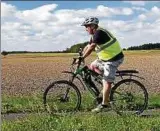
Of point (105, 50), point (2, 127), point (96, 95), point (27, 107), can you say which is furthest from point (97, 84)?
point (2, 127)

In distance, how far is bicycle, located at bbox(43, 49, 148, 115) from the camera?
29.8 feet

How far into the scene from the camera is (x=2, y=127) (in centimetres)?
748

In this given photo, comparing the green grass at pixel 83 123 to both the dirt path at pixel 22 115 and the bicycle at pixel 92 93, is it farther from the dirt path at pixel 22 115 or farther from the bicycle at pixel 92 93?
the bicycle at pixel 92 93

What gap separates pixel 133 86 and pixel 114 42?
3.56ft

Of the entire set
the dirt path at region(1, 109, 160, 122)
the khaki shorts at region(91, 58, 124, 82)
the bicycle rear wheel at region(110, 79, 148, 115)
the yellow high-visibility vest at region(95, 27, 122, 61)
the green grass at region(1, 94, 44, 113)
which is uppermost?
the yellow high-visibility vest at region(95, 27, 122, 61)

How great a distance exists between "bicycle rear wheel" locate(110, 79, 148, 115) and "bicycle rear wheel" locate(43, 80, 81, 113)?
74cm

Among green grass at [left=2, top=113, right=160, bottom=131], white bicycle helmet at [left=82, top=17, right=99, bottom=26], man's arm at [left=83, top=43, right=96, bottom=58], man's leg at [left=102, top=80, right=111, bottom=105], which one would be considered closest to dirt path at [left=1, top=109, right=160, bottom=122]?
green grass at [left=2, top=113, right=160, bottom=131]

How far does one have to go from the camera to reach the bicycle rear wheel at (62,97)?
913cm

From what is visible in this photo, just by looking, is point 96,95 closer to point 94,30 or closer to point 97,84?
point 97,84

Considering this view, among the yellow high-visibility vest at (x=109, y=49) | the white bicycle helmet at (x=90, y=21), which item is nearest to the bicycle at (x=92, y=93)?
the yellow high-visibility vest at (x=109, y=49)

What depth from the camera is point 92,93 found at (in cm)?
923

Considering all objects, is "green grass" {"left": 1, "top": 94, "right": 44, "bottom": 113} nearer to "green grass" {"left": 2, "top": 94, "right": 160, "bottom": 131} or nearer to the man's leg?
"green grass" {"left": 2, "top": 94, "right": 160, "bottom": 131}

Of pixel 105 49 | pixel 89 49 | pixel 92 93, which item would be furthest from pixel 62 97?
pixel 105 49

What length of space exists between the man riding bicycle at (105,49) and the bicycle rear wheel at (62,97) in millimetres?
697
